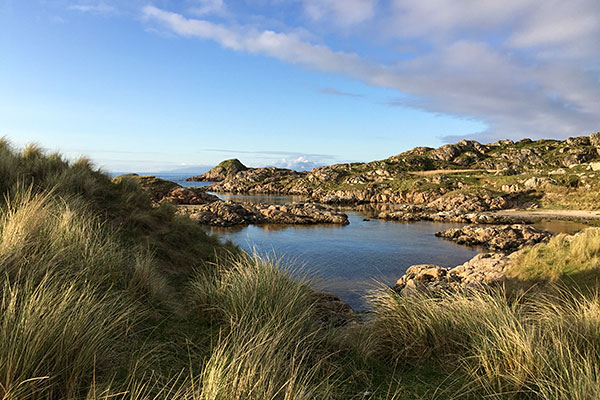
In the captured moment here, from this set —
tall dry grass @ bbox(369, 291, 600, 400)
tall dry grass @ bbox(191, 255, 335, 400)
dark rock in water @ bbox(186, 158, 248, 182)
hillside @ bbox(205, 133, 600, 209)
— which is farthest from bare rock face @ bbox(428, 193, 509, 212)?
dark rock in water @ bbox(186, 158, 248, 182)

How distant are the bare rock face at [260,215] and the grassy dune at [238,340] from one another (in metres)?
31.1

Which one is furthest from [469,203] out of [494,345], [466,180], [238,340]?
[238,340]

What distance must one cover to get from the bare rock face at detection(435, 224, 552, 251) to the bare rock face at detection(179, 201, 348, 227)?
13778 mm

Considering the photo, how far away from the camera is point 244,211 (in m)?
41.8

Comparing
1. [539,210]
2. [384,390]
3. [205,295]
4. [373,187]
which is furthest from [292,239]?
[373,187]

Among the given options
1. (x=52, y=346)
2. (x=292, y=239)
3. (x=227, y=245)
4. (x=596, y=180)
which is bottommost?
(x=292, y=239)

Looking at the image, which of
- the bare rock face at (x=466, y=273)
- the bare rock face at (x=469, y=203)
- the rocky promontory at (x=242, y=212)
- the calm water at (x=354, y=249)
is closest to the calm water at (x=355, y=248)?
the calm water at (x=354, y=249)

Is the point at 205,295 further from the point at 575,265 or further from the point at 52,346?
the point at 575,265

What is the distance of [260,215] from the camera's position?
1668 inches

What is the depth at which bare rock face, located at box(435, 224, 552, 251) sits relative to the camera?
26781 mm

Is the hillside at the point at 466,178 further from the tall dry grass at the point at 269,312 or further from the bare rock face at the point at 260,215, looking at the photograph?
the tall dry grass at the point at 269,312

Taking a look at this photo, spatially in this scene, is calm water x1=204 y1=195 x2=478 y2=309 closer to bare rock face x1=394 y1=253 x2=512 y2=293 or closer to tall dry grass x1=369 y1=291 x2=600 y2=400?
bare rock face x1=394 y1=253 x2=512 y2=293

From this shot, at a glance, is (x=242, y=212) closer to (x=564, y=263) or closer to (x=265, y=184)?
(x=564, y=263)

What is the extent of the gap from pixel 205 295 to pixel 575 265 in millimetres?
12040
